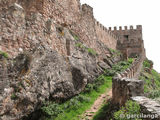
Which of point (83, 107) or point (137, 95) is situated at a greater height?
point (137, 95)

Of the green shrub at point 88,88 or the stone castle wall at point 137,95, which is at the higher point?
the stone castle wall at point 137,95

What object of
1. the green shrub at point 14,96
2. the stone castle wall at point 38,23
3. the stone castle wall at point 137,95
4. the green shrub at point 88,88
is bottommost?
the green shrub at point 88,88

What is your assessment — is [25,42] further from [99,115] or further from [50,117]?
[99,115]

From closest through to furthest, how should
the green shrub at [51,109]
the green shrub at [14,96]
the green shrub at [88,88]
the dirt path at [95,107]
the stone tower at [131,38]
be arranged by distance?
the green shrub at [14,96], the green shrub at [51,109], the dirt path at [95,107], the green shrub at [88,88], the stone tower at [131,38]

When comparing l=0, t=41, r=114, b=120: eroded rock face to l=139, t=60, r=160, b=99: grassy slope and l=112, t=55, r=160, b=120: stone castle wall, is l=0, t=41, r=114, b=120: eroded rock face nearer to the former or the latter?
l=112, t=55, r=160, b=120: stone castle wall

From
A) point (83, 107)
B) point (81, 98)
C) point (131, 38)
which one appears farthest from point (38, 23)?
point (131, 38)

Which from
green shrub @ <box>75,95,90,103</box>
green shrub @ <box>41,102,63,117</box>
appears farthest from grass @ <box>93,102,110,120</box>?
green shrub @ <box>41,102,63,117</box>

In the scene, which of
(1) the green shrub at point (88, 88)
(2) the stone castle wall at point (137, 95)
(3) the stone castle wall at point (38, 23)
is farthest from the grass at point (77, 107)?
(3) the stone castle wall at point (38, 23)

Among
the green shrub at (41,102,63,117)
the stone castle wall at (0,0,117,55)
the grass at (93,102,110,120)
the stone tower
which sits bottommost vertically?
the grass at (93,102,110,120)

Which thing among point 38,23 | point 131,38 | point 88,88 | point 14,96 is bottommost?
point 88,88

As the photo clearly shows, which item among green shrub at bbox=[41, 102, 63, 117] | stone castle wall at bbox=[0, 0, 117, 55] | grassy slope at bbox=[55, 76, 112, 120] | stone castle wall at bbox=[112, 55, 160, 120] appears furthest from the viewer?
grassy slope at bbox=[55, 76, 112, 120]

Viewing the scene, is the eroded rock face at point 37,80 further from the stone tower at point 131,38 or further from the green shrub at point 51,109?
the stone tower at point 131,38

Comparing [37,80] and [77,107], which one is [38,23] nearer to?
[37,80]

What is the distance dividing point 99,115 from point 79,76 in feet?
9.51
